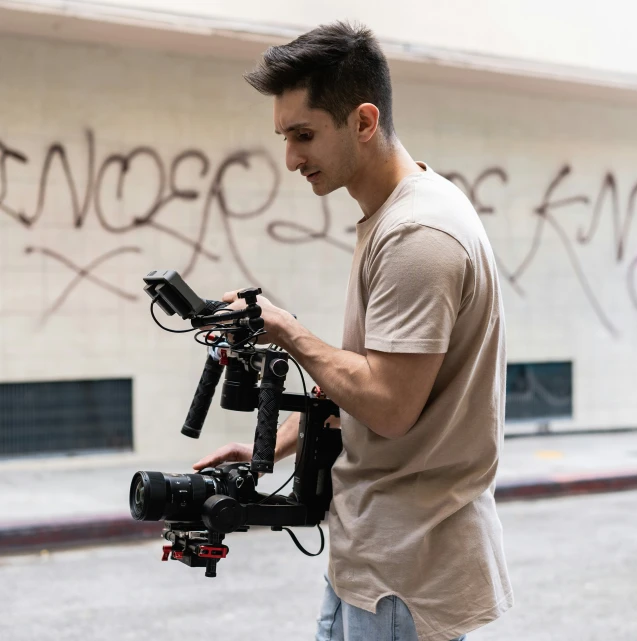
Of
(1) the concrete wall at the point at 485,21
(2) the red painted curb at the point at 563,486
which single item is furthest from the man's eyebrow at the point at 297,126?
(2) the red painted curb at the point at 563,486

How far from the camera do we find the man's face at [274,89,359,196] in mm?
2111

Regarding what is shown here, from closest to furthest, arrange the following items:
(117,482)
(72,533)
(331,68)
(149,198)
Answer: (331,68) < (72,533) < (117,482) < (149,198)

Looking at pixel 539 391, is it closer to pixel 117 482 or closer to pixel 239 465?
pixel 117 482

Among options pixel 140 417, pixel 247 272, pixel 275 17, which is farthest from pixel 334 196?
pixel 140 417

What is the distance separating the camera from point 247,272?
9.17 meters

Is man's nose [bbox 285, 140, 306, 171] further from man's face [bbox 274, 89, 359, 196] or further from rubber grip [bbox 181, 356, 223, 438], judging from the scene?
rubber grip [bbox 181, 356, 223, 438]

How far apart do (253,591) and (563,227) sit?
6.35m

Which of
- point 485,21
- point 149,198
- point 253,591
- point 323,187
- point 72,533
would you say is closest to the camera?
point 323,187

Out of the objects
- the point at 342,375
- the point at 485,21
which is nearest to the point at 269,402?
the point at 342,375

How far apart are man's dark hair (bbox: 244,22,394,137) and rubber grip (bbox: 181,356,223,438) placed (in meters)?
0.63

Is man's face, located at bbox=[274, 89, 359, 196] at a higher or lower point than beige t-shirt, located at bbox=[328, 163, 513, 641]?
higher

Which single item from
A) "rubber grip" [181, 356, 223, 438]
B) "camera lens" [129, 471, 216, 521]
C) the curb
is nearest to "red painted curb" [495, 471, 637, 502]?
the curb

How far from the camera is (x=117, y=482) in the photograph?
8094 mm

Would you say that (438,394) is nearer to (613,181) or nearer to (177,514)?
(177,514)
